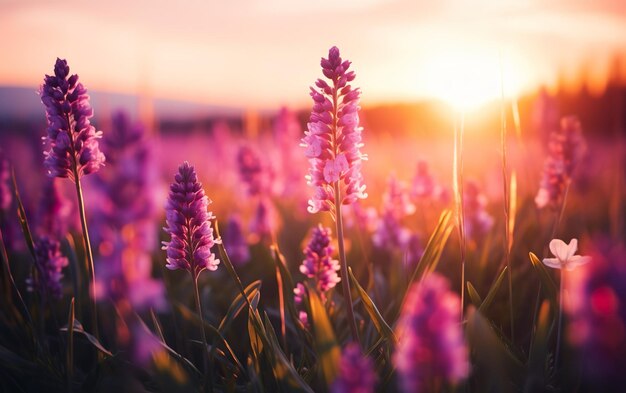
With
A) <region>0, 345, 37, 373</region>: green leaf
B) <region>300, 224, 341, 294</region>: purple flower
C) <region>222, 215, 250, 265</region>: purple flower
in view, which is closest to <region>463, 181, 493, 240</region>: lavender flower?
<region>222, 215, 250, 265</region>: purple flower

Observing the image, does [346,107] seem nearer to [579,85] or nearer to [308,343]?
[308,343]

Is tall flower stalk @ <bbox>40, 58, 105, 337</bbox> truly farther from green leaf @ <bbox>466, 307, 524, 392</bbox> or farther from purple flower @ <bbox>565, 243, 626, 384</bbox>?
purple flower @ <bbox>565, 243, 626, 384</bbox>

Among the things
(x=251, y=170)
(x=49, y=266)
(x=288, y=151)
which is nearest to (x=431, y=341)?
(x=49, y=266)

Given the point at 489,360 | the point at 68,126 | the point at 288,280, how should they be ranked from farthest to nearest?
the point at 288,280, the point at 68,126, the point at 489,360

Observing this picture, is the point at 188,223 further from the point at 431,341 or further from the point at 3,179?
the point at 3,179

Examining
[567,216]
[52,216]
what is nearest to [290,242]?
[52,216]

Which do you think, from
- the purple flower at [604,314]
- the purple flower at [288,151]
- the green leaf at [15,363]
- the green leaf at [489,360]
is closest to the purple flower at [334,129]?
the green leaf at [489,360]
